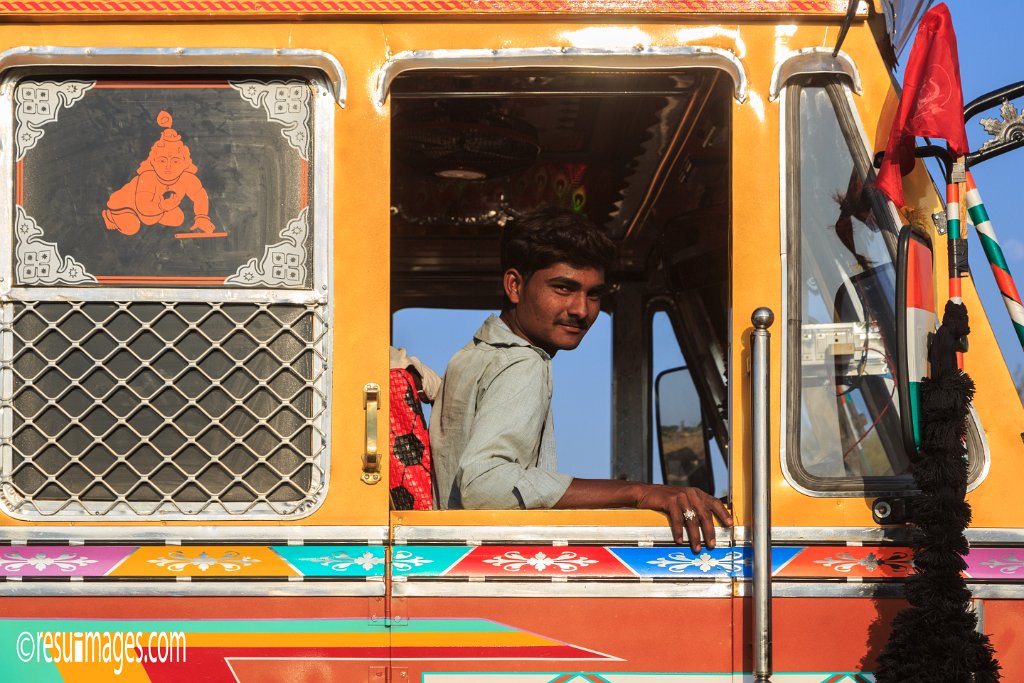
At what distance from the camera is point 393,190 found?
15.2 feet

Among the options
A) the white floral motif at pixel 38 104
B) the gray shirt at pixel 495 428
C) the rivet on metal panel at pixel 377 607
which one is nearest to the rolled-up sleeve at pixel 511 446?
the gray shirt at pixel 495 428

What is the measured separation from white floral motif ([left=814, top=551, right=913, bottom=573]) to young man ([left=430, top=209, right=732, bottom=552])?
10.5 inches

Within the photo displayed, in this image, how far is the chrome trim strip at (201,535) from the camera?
2.74m

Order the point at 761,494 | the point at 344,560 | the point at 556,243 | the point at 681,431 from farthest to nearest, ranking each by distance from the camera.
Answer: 1. the point at 681,431
2. the point at 556,243
3. the point at 344,560
4. the point at 761,494

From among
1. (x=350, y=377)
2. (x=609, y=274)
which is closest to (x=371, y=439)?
(x=350, y=377)

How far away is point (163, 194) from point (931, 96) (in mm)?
1870

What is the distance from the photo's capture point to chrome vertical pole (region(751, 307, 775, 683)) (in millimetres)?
2619

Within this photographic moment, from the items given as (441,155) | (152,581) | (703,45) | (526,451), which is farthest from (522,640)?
(441,155)

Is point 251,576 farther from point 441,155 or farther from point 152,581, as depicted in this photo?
point 441,155

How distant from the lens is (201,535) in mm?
2744

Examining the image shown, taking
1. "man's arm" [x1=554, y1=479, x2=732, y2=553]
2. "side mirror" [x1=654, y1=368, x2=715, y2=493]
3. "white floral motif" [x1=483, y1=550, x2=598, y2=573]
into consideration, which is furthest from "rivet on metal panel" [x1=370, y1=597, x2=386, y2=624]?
"side mirror" [x1=654, y1=368, x2=715, y2=493]

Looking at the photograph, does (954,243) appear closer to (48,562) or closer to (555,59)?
(555,59)

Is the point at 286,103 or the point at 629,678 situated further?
the point at 286,103

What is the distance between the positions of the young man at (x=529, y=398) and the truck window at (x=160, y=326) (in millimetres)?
440
